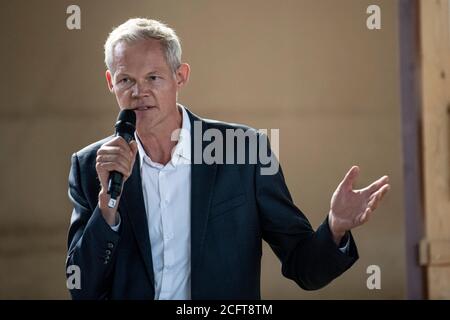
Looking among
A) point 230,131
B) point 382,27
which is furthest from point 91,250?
point 382,27

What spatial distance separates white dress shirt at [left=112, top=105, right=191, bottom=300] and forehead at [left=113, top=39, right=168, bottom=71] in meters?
0.20

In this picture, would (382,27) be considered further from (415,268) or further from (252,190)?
(252,190)

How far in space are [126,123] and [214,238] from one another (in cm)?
41

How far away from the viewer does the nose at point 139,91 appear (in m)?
2.34

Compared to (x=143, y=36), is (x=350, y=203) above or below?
below

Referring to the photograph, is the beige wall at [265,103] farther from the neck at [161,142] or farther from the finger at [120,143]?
the finger at [120,143]

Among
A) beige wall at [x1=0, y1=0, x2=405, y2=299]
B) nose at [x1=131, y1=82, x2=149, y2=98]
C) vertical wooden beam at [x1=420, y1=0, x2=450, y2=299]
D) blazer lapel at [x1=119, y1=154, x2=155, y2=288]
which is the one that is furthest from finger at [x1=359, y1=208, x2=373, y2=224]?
beige wall at [x1=0, y1=0, x2=405, y2=299]

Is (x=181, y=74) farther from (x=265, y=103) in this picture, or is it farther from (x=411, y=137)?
(x=411, y=137)

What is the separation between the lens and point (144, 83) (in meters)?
2.37

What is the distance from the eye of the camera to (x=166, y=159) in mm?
2451

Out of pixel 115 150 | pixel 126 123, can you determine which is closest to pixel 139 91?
pixel 126 123

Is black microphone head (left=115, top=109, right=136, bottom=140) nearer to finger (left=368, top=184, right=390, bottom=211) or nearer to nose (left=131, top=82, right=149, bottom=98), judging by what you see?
nose (left=131, top=82, right=149, bottom=98)

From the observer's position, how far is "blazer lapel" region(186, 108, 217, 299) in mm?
2238

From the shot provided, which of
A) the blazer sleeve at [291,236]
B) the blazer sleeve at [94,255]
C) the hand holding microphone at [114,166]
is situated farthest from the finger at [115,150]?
the blazer sleeve at [291,236]
